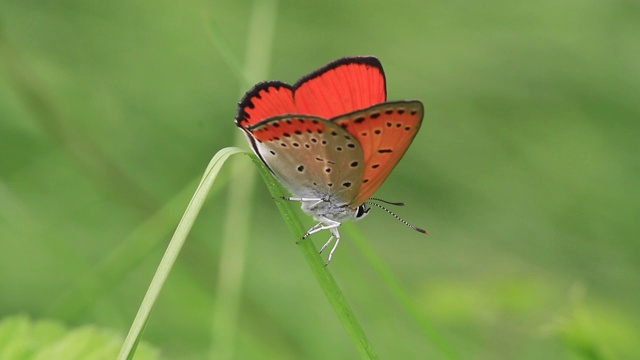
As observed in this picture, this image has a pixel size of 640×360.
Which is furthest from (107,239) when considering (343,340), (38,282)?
(343,340)

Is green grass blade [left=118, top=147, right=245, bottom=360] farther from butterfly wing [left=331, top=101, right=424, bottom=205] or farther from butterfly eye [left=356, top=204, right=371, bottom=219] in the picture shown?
butterfly eye [left=356, top=204, right=371, bottom=219]

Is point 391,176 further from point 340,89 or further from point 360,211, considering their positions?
point 340,89

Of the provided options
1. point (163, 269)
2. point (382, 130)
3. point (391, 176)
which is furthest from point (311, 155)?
point (391, 176)

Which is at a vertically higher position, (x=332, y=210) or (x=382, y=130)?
(x=382, y=130)

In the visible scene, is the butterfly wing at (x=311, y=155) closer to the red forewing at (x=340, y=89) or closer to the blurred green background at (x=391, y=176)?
the red forewing at (x=340, y=89)

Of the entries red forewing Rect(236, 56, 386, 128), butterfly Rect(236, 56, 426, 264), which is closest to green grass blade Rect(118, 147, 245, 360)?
butterfly Rect(236, 56, 426, 264)
